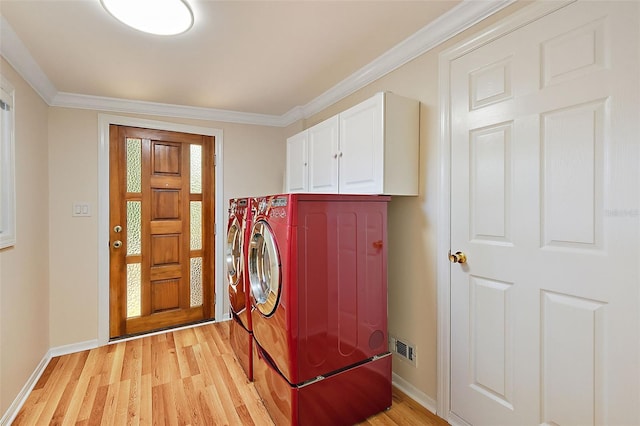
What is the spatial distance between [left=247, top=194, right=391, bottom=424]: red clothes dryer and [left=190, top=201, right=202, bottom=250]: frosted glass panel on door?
152cm

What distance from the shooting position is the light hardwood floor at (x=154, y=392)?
5.84 feet

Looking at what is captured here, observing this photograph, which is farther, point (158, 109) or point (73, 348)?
point (158, 109)

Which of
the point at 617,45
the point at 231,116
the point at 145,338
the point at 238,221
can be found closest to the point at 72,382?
the point at 145,338

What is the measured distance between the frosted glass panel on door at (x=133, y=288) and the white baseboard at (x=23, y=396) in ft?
2.17

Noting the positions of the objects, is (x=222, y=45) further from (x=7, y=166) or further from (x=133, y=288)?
(x=133, y=288)

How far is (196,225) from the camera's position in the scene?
3.19 meters

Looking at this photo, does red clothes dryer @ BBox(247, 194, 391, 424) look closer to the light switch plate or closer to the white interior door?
the white interior door

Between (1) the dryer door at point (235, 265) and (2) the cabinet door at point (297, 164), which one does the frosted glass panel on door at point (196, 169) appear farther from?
(2) the cabinet door at point (297, 164)

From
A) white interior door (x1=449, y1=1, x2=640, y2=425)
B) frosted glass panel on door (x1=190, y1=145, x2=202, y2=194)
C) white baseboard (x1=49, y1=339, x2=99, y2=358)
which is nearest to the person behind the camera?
white interior door (x1=449, y1=1, x2=640, y2=425)

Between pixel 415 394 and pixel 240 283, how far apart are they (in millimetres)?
1394

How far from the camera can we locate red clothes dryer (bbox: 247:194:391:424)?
154cm

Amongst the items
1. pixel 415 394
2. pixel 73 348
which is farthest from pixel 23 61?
pixel 415 394

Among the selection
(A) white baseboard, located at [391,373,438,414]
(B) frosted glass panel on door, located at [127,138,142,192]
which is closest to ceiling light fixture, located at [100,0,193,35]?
(B) frosted glass panel on door, located at [127,138,142,192]

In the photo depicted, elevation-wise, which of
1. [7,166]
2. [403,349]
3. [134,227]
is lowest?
[403,349]
